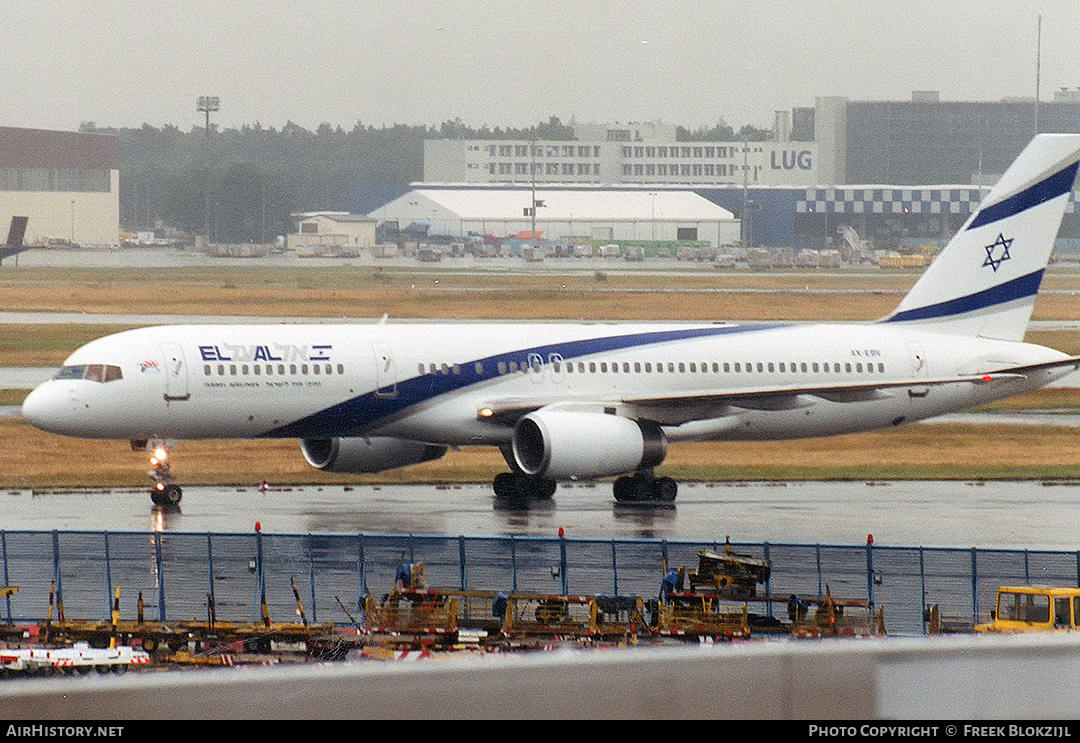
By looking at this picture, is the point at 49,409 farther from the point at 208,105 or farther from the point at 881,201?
the point at 881,201

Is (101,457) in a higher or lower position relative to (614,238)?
lower

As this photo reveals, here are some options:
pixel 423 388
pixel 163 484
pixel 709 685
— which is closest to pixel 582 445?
pixel 423 388

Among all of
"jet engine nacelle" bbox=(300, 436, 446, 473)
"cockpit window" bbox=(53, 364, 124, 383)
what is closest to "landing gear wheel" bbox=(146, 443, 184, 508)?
"cockpit window" bbox=(53, 364, 124, 383)

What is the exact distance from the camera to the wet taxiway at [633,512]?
33562mm

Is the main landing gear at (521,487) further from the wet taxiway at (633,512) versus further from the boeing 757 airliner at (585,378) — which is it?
the wet taxiway at (633,512)

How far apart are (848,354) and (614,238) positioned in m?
110

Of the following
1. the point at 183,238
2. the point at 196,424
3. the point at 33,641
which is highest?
the point at 183,238

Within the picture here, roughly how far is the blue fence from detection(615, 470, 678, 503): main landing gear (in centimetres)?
882

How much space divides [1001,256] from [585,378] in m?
12.1

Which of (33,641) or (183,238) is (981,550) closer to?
(33,641)

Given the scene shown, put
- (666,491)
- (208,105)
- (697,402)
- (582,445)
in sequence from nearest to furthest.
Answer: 1. (582,445)
2. (666,491)
3. (697,402)
4. (208,105)

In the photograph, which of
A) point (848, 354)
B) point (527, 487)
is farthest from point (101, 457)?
point (848, 354)

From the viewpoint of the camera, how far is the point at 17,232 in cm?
10188

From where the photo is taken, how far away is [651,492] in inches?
1523
